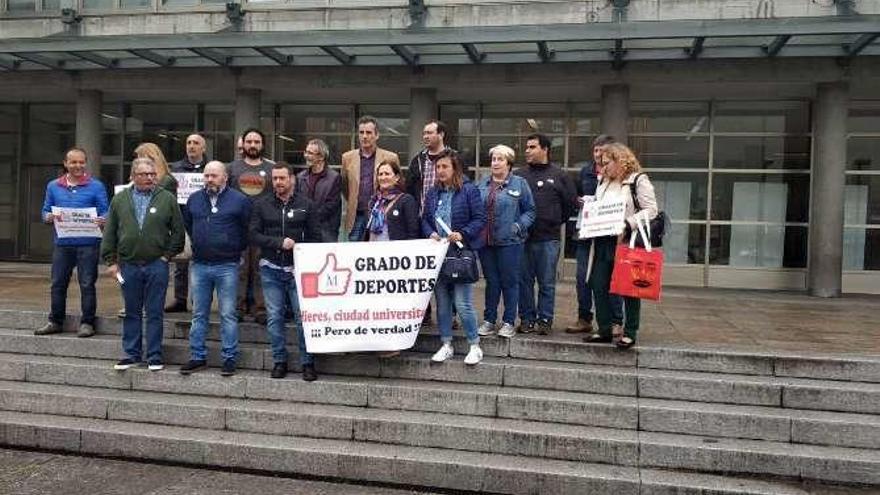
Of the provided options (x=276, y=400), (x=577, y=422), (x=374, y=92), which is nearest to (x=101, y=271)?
(x=374, y=92)

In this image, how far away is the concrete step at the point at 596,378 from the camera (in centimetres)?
574

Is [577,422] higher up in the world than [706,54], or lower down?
lower down

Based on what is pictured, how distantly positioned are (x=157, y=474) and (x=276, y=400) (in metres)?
1.15

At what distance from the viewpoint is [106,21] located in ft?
49.7

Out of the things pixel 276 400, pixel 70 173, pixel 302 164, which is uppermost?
pixel 302 164

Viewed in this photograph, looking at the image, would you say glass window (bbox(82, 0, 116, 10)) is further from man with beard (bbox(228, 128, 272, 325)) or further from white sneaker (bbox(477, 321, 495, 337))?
white sneaker (bbox(477, 321, 495, 337))

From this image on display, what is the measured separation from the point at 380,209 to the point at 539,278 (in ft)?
5.71

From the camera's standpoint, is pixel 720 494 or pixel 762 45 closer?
pixel 720 494

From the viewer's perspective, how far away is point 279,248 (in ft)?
20.5

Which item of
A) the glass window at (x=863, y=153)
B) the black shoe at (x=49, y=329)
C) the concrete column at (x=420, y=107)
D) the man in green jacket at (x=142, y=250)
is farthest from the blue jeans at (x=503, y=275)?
the glass window at (x=863, y=153)

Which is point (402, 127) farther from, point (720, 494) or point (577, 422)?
point (720, 494)

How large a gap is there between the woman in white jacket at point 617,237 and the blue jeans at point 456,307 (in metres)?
1.17

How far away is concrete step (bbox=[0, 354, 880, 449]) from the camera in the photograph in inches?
214

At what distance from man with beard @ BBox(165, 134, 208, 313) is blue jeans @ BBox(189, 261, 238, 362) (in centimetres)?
109
